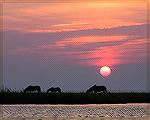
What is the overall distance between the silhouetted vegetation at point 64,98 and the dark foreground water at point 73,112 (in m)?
0.89

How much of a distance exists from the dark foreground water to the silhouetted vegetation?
2.91 ft

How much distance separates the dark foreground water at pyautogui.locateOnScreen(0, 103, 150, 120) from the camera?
4153 centimetres

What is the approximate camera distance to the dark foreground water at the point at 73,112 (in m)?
41.5

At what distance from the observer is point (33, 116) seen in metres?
42.5

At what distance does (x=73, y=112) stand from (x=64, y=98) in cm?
771

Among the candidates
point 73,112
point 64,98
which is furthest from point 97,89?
point 73,112

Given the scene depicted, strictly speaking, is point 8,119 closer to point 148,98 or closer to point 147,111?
point 147,111

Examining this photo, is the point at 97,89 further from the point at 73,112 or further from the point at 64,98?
the point at 73,112

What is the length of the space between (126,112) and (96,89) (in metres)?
20.4

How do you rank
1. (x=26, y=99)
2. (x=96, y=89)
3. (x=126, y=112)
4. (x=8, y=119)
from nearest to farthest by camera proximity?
(x=8, y=119), (x=126, y=112), (x=26, y=99), (x=96, y=89)

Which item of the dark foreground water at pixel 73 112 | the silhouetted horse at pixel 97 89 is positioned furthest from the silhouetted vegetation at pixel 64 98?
the silhouetted horse at pixel 97 89

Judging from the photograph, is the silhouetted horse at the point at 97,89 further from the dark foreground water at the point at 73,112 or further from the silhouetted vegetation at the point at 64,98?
the dark foreground water at the point at 73,112

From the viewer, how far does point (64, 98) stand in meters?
55.6

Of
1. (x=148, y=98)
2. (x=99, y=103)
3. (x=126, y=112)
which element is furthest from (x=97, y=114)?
(x=148, y=98)
